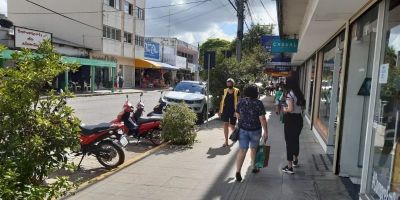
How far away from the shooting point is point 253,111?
6371 millimetres

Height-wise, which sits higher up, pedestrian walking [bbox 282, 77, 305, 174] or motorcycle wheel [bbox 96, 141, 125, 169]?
pedestrian walking [bbox 282, 77, 305, 174]

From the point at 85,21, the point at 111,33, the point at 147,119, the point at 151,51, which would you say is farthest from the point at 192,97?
the point at 151,51

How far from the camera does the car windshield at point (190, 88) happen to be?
52.3 feet

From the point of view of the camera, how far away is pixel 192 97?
1493 centimetres

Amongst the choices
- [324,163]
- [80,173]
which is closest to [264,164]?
[324,163]

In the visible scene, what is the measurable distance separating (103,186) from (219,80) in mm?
10663

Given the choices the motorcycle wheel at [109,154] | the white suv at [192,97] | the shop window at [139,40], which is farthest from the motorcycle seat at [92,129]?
the shop window at [139,40]

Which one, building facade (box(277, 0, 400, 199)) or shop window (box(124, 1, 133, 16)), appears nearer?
building facade (box(277, 0, 400, 199))

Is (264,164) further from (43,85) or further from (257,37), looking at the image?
(257,37)

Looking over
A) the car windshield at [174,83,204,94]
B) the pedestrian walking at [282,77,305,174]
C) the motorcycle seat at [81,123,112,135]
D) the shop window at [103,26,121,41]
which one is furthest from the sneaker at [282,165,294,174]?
the shop window at [103,26,121,41]

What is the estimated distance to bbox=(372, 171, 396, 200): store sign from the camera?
4.14 meters

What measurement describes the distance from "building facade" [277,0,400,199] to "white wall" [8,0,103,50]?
27458 millimetres

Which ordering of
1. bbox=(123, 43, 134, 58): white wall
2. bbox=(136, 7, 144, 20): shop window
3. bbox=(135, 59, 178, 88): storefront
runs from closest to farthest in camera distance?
bbox=(123, 43, 134, 58): white wall, bbox=(136, 7, 144, 20): shop window, bbox=(135, 59, 178, 88): storefront

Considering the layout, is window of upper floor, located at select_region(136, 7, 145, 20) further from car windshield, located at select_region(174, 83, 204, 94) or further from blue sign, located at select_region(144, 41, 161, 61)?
car windshield, located at select_region(174, 83, 204, 94)
